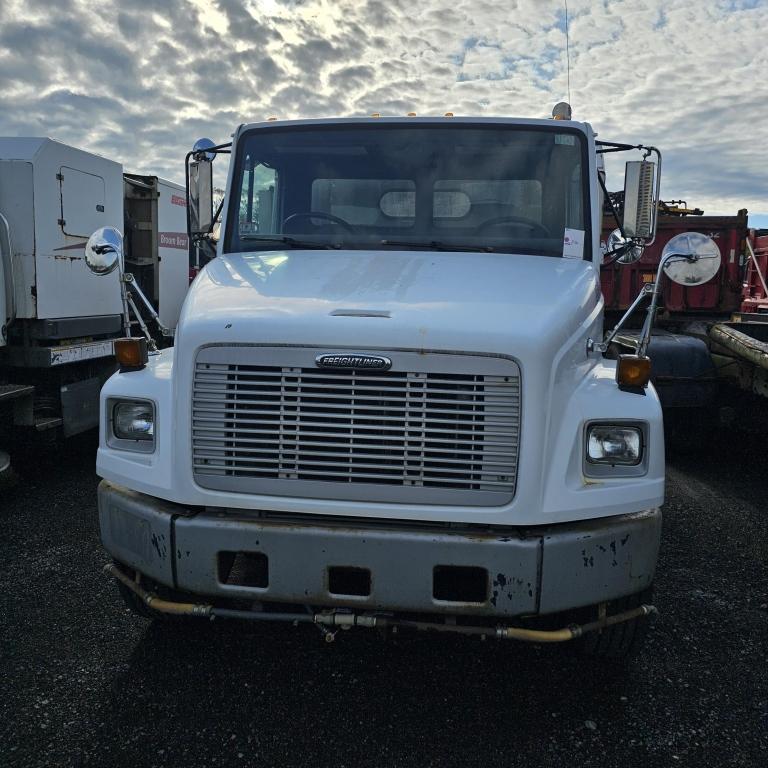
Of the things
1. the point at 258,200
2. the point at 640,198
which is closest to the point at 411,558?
the point at 258,200

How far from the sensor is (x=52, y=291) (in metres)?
6.55

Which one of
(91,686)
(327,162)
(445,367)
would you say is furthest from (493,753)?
(327,162)

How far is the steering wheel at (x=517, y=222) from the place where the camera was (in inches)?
152

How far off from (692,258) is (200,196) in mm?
2764

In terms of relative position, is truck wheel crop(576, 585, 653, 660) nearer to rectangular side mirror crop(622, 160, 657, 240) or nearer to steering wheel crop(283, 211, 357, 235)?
rectangular side mirror crop(622, 160, 657, 240)

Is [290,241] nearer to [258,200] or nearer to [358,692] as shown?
[258,200]

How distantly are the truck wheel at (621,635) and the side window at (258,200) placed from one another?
2.57m

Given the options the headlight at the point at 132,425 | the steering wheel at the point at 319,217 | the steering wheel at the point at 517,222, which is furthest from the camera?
the steering wheel at the point at 319,217

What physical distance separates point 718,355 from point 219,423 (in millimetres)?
5428

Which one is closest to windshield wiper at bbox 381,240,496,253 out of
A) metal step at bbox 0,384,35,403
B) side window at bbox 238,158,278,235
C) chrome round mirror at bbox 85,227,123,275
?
side window at bbox 238,158,278,235

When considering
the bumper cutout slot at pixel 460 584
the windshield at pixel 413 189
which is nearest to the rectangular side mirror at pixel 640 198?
the windshield at pixel 413 189

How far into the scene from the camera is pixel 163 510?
2.86m

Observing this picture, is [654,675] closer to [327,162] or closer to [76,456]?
[327,162]

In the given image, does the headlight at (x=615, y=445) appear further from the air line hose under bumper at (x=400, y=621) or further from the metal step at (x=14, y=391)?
the metal step at (x=14, y=391)
